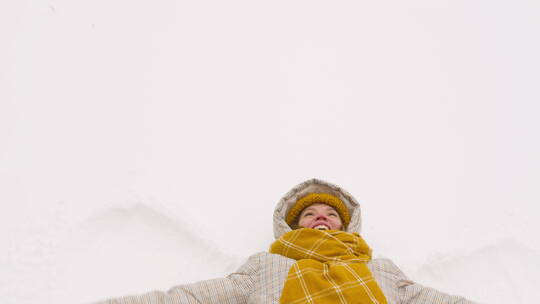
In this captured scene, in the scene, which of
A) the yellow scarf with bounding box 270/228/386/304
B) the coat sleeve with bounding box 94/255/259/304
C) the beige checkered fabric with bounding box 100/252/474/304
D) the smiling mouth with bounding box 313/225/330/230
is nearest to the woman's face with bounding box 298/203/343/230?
the smiling mouth with bounding box 313/225/330/230

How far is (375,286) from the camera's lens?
1.30 m

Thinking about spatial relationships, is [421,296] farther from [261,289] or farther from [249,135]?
[249,135]

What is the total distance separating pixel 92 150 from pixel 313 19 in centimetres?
187

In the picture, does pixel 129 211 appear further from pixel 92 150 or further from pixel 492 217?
pixel 492 217

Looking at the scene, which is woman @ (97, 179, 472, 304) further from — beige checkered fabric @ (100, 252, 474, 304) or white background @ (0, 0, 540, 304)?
white background @ (0, 0, 540, 304)

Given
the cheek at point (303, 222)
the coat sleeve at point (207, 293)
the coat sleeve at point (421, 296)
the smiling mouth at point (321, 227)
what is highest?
the smiling mouth at point (321, 227)

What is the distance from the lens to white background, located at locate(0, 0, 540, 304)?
68.3 inches

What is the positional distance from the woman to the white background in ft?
1.16

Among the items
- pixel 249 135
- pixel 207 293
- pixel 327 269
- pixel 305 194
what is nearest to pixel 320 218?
pixel 305 194

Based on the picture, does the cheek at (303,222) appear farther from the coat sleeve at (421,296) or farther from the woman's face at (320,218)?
the coat sleeve at (421,296)

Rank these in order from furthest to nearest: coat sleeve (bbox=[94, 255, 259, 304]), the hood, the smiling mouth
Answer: the hood < the smiling mouth < coat sleeve (bbox=[94, 255, 259, 304])

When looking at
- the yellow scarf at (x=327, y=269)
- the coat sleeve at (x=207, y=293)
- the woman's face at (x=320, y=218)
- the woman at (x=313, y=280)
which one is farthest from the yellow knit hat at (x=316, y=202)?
the coat sleeve at (x=207, y=293)

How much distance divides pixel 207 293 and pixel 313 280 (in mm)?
364

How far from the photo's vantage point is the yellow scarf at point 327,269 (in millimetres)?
1235
